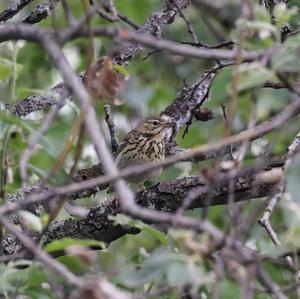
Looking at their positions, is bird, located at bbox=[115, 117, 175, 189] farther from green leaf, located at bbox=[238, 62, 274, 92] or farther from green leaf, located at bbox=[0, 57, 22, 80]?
green leaf, located at bbox=[238, 62, 274, 92]

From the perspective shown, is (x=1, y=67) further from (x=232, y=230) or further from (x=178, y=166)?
(x=178, y=166)

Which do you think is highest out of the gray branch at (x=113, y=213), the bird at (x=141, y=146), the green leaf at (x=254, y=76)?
the bird at (x=141, y=146)

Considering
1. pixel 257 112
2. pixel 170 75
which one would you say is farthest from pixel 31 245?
pixel 170 75

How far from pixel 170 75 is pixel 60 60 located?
448cm

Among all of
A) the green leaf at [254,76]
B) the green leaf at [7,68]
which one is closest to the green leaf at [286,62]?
the green leaf at [254,76]

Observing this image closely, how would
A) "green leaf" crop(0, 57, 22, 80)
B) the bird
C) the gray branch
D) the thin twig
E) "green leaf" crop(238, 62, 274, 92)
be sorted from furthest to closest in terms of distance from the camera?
the bird < the thin twig < the gray branch < "green leaf" crop(0, 57, 22, 80) < "green leaf" crop(238, 62, 274, 92)

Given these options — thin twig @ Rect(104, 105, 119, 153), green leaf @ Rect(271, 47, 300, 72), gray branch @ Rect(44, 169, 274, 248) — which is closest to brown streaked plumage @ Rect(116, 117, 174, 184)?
thin twig @ Rect(104, 105, 119, 153)

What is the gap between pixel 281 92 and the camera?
242 cm

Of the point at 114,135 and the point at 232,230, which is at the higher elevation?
the point at 114,135

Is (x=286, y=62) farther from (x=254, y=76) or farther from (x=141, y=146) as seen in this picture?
(x=141, y=146)

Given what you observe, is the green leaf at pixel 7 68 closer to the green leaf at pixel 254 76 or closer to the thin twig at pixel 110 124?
the green leaf at pixel 254 76

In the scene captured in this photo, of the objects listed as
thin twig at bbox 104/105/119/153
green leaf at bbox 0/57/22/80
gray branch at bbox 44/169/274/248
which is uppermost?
thin twig at bbox 104/105/119/153

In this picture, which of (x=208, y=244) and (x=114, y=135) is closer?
(x=208, y=244)

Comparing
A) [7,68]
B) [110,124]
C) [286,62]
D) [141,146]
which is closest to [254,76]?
[286,62]
